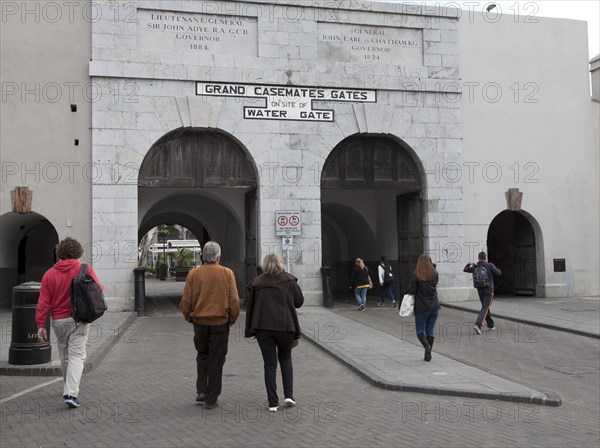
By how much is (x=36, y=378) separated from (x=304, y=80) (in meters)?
11.4

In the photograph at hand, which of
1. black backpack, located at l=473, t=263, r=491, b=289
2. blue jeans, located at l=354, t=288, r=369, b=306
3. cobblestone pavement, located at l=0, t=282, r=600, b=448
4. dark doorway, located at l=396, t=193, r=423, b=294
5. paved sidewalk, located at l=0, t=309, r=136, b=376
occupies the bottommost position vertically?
cobblestone pavement, located at l=0, t=282, r=600, b=448

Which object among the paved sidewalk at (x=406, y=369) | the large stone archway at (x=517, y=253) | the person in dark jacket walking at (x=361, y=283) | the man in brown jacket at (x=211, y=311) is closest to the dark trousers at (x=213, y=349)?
the man in brown jacket at (x=211, y=311)

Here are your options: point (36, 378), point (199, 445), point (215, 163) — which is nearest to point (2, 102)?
point (215, 163)

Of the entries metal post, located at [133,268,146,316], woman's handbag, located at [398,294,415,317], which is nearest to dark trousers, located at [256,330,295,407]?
woman's handbag, located at [398,294,415,317]

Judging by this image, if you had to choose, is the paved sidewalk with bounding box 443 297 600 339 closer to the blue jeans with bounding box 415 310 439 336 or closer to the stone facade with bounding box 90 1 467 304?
the stone facade with bounding box 90 1 467 304

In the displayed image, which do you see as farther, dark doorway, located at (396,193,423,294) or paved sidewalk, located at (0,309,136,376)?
dark doorway, located at (396,193,423,294)

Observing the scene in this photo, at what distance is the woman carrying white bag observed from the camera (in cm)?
986

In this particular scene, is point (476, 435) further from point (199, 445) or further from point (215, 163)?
point (215, 163)

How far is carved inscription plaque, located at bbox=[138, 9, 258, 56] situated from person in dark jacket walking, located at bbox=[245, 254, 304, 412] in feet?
38.4

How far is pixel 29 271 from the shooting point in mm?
22438

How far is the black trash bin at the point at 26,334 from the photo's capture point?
916 centimetres

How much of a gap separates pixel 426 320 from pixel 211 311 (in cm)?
421

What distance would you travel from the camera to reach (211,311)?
697 cm

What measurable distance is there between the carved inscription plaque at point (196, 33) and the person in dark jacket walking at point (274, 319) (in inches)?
460
